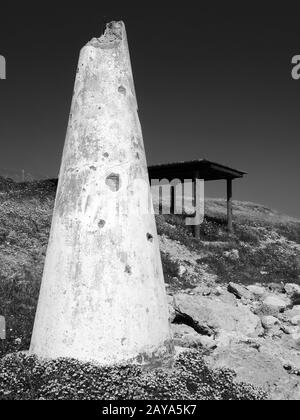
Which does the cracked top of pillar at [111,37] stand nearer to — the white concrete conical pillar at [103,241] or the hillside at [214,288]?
the white concrete conical pillar at [103,241]

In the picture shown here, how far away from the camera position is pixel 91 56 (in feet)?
16.8

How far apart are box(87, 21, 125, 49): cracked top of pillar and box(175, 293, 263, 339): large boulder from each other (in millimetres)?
5075

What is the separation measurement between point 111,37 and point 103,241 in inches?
99.9

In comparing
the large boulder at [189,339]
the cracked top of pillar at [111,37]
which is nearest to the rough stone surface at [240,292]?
the large boulder at [189,339]

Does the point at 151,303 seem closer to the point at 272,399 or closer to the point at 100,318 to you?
the point at 100,318

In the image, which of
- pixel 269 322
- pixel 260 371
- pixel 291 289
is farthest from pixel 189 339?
pixel 291 289

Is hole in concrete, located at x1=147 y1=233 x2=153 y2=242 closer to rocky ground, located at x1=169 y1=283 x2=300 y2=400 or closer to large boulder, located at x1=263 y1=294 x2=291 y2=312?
rocky ground, located at x1=169 y1=283 x2=300 y2=400

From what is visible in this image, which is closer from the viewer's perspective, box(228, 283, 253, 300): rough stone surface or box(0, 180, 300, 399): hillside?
box(0, 180, 300, 399): hillside

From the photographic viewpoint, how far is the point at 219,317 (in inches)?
326

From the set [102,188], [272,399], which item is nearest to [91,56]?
[102,188]

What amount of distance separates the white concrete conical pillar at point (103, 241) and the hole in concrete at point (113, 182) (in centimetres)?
1

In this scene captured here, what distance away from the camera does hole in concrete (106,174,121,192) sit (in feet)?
15.6

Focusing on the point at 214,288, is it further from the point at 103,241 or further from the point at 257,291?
the point at 103,241

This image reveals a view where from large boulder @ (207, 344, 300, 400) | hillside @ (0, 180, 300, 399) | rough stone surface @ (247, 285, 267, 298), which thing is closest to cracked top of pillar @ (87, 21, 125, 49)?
hillside @ (0, 180, 300, 399)
